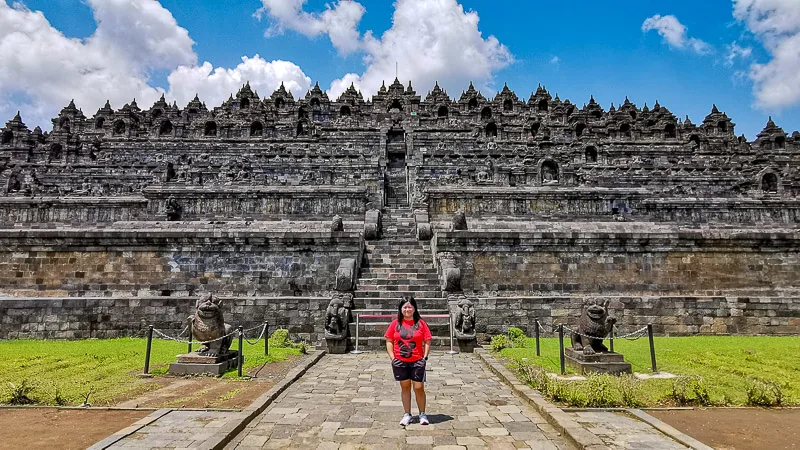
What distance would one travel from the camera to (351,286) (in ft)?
42.0

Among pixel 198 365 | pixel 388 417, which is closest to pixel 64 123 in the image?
pixel 198 365

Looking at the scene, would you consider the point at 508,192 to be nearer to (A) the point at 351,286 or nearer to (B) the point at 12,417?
(A) the point at 351,286

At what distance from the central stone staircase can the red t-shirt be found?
223 inches

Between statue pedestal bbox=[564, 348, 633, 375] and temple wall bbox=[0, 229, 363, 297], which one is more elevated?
temple wall bbox=[0, 229, 363, 297]

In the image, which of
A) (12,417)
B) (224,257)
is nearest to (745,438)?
(12,417)

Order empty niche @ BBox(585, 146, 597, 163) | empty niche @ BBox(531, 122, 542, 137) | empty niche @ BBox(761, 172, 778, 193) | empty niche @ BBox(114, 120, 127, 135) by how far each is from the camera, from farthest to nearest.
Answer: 1. empty niche @ BBox(114, 120, 127, 135)
2. empty niche @ BBox(531, 122, 542, 137)
3. empty niche @ BBox(585, 146, 597, 163)
4. empty niche @ BBox(761, 172, 778, 193)

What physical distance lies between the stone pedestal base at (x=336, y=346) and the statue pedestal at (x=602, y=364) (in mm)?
5261

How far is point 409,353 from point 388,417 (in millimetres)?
983

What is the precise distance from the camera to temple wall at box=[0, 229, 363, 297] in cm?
1442

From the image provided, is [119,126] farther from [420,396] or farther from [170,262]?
[420,396]

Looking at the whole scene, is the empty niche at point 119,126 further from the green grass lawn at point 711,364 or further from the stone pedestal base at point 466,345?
the green grass lawn at point 711,364

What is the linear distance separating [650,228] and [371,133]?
27.5 meters

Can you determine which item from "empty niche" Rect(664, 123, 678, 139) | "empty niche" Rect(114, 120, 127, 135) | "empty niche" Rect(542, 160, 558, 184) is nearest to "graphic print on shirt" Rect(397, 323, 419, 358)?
"empty niche" Rect(542, 160, 558, 184)

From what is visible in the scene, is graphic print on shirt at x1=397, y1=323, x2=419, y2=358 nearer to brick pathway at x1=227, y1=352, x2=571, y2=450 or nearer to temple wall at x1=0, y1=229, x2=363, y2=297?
→ brick pathway at x1=227, y1=352, x2=571, y2=450
